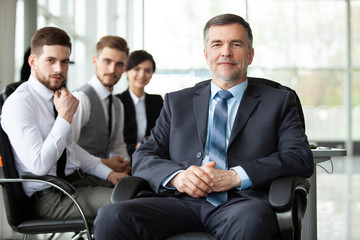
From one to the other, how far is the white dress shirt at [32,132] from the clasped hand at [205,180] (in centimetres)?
74

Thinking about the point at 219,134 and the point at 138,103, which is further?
the point at 138,103

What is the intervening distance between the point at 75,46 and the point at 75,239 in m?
3.86

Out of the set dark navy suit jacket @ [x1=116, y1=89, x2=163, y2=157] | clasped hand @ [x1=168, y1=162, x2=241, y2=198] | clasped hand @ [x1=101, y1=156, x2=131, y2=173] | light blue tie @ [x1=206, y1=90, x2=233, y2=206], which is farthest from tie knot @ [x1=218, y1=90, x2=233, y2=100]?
dark navy suit jacket @ [x1=116, y1=89, x2=163, y2=157]

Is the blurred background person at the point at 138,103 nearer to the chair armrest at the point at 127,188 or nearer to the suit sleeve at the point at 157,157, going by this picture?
the suit sleeve at the point at 157,157

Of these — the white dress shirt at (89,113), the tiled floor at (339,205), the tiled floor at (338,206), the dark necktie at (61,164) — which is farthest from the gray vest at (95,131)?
the tiled floor at (339,205)

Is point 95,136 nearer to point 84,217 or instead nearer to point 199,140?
point 84,217

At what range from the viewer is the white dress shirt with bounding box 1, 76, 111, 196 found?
7.30 feet

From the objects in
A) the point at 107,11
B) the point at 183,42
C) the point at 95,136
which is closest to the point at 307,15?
the point at 183,42

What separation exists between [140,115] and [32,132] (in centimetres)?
163

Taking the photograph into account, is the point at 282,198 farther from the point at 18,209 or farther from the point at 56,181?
the point at 18,209

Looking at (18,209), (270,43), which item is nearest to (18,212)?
(18,209)

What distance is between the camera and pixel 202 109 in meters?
2.16

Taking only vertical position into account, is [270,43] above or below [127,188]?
above

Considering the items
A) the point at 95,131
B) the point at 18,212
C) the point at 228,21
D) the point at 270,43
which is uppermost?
the point at 270,43
